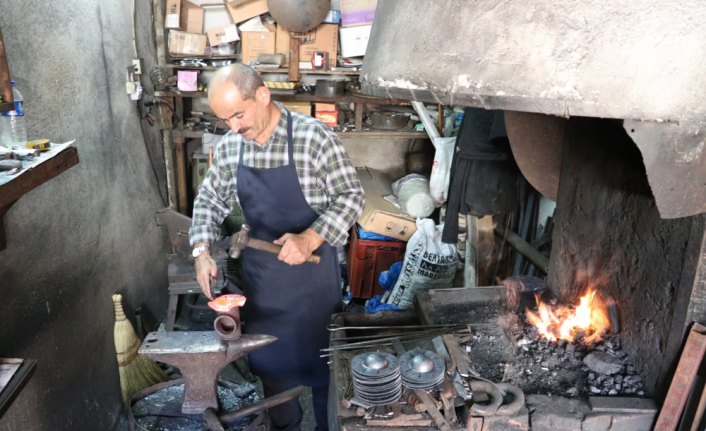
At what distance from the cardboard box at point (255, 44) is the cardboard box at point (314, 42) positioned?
0.09 m

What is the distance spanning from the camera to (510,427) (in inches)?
78.8

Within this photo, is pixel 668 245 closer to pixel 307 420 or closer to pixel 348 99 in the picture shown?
pixel 307 420

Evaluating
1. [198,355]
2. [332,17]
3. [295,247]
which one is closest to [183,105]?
Answer: [332,17]

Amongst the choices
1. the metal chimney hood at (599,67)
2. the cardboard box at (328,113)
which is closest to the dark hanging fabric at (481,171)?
the cardboard box at (328,113)

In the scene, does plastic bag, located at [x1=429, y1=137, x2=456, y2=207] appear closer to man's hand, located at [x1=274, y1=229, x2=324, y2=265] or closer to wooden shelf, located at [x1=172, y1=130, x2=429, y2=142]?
wooden shelf, located at [x1=172, y1=130, x2=429, y2=142]

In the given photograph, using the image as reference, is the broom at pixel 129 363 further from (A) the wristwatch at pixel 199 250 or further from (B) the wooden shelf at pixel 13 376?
(B) the wooden shelf at pixel 13 376

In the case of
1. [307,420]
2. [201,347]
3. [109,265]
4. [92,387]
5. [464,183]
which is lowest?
[307,420]

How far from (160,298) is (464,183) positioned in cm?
292

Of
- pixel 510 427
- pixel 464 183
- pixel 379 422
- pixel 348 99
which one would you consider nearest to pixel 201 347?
pixel 379 422

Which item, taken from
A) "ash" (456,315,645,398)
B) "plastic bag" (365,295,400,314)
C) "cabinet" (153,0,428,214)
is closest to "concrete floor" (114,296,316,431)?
"plastic bag" (365,295,400,314)

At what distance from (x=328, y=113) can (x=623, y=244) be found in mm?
3357

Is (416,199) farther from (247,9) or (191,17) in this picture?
(191,17)

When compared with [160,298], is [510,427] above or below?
above

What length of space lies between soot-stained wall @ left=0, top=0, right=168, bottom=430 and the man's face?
1046mm
